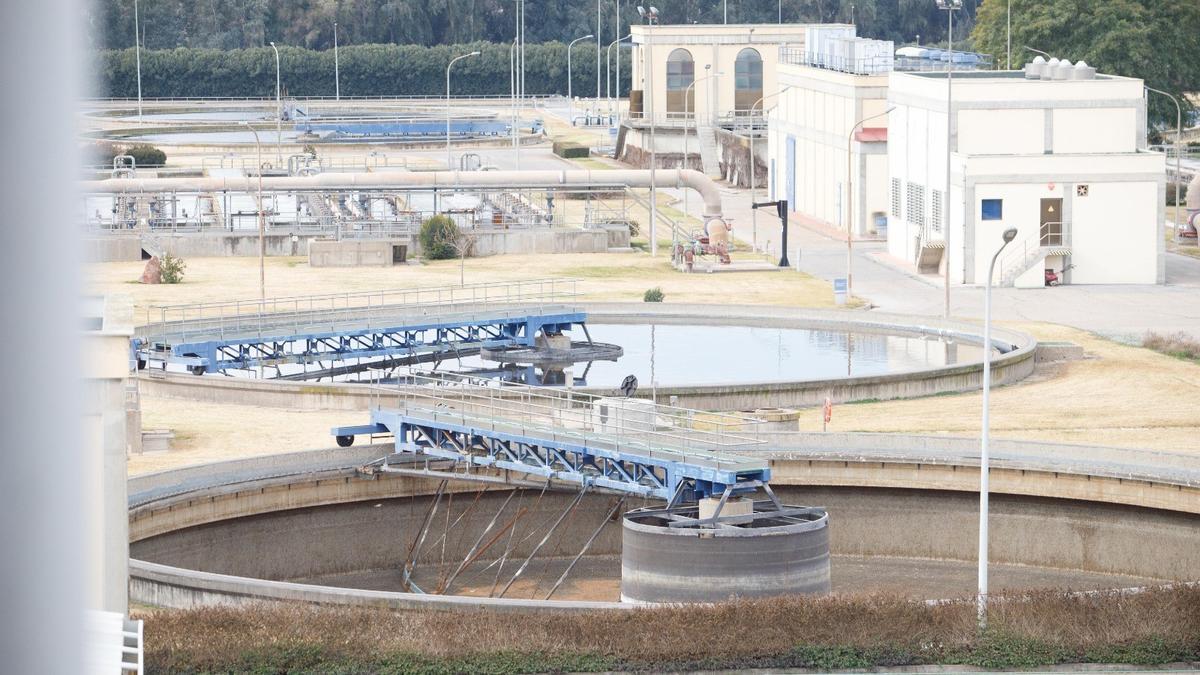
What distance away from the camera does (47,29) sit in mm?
1627

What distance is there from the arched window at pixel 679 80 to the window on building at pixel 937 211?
154ft

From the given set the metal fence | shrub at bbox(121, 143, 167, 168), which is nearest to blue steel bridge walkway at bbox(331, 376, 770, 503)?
the metal fence

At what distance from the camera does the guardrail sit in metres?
47.6

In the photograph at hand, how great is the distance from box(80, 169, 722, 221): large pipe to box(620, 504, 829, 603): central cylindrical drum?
45.6m

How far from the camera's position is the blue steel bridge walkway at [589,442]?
29.0 m

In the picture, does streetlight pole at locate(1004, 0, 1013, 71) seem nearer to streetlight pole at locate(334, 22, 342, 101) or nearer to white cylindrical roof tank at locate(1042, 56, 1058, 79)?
white cylindrical roof tank at locate(1042, 56, 1058, 79)

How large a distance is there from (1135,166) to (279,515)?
37.9m

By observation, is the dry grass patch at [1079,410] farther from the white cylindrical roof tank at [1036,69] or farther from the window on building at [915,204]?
the white cylindrical roof tank at [1036,69]

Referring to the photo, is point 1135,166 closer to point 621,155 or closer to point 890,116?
point 890,116

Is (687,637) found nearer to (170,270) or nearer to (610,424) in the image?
(610,424)

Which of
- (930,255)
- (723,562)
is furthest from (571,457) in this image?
(930,255)

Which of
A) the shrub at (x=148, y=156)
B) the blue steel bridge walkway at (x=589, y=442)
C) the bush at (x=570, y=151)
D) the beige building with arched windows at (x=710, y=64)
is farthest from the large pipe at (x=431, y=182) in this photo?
the bush at (x=570, y=151)

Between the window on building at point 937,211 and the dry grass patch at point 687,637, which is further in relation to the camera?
the window on building at point 937,211

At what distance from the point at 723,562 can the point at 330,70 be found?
139165mm
